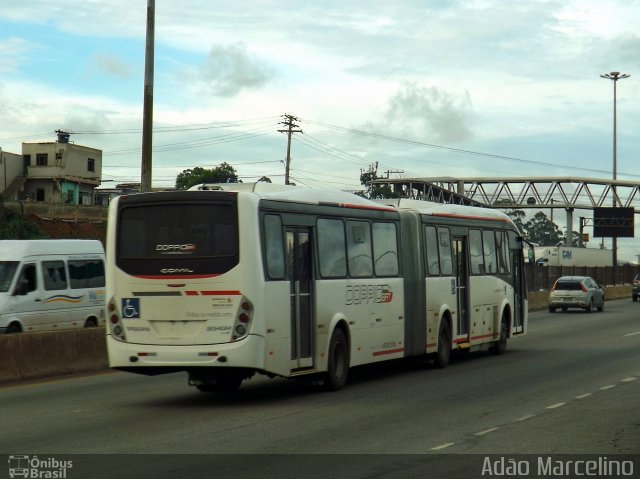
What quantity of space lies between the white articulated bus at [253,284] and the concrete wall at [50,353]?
373 cm

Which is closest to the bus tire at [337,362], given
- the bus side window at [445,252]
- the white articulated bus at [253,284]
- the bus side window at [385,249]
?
the white articulated bus at [253,284]

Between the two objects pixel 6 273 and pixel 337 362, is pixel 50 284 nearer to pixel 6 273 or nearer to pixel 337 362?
pixel 6 273

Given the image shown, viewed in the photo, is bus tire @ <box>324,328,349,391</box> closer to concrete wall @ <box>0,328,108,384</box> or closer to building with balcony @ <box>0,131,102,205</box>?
concrete wall @ <box>0,328,108,384</box>

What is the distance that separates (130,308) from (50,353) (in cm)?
492

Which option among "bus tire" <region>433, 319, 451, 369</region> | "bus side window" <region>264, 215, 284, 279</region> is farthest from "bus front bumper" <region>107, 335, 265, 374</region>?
"bus tire" <region>433, 319, 451, 369</region>

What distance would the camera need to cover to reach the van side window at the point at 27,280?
25241mm

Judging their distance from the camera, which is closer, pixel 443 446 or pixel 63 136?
pixel 443 446

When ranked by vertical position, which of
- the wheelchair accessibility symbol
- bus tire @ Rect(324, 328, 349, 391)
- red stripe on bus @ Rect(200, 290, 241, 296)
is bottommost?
bus tire @ Rect(324, 328, 349, 391)

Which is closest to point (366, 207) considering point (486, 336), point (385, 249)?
point (385, 249)

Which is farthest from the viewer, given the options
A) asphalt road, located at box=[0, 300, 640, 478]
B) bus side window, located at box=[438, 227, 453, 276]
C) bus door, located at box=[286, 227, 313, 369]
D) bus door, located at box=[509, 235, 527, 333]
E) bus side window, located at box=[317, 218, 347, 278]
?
bus door, located at box=[509, 235, 527, 333]

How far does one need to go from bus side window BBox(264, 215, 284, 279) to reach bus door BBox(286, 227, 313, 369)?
253 mm

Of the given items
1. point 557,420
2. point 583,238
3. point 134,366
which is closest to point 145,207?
point 134,366

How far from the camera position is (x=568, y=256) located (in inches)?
3612

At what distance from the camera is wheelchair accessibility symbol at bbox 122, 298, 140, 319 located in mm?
15477
